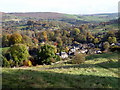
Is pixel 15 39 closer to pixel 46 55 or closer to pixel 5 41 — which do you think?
pixel 5 41

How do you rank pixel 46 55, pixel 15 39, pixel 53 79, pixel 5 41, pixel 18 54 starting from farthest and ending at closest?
1. pixel 5 41
2. pixel 15 39
3. pixel 18 54
4. pixel 46 55
5. pixel 53 79

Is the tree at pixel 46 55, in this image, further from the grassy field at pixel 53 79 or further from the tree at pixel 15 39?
the tree at pixel 15 39

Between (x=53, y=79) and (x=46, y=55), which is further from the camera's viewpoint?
(x=46, y=55)

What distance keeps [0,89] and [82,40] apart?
114 m

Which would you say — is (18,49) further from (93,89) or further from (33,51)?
(93,89)

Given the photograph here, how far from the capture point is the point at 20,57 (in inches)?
2137

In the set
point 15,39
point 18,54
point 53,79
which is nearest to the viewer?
point 53,79

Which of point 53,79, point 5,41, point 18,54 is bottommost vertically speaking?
point 18,54

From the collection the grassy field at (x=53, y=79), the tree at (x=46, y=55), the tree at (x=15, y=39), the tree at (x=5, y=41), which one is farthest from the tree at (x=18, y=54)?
the tree at (x=5, y=41)

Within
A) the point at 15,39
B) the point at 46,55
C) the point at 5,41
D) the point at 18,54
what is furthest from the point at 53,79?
the point at 5,41

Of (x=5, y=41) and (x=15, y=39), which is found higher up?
(x=15, y=39)

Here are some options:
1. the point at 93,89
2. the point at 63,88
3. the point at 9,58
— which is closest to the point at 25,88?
the point at 63,88

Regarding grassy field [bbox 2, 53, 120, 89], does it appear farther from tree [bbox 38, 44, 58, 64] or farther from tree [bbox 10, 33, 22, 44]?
tree [bbox 10, 33, 22, 44]

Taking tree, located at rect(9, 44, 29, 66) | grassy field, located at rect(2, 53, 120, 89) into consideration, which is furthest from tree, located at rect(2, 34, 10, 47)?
grassy field, located at rect(2, 53, 120, 89)
